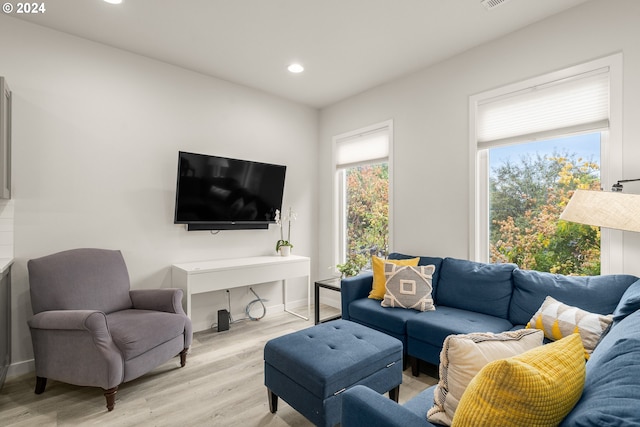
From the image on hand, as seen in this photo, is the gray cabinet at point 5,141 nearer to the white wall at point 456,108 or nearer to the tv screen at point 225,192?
the tv screen at point 225,192

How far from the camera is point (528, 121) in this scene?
8.83 ft

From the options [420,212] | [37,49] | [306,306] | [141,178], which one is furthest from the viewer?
[306,306]

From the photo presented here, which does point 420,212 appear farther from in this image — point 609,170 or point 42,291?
point 42,291

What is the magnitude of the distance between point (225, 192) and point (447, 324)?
247 cm

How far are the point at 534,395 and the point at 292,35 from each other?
2.89 metres

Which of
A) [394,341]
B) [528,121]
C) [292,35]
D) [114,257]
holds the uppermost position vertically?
[292,35]

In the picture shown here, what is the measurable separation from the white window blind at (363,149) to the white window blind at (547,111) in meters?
1.10

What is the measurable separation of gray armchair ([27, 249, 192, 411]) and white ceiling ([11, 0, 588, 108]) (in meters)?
1.85

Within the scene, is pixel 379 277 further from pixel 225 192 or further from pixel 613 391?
pixel 613 391

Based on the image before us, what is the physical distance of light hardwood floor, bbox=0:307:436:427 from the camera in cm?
201

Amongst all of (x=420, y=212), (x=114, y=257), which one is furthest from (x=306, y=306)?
(x=114, y=257)

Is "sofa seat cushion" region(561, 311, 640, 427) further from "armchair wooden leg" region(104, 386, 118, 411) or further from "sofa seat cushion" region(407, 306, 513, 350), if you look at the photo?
"armchair wooden leg" region(104, 386, 118, 411)

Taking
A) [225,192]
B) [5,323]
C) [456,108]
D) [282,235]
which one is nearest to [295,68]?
[225,192]

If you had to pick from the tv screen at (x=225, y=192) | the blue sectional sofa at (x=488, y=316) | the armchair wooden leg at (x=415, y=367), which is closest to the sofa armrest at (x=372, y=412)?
the blue sectional sofa at (x=488, y=316)
